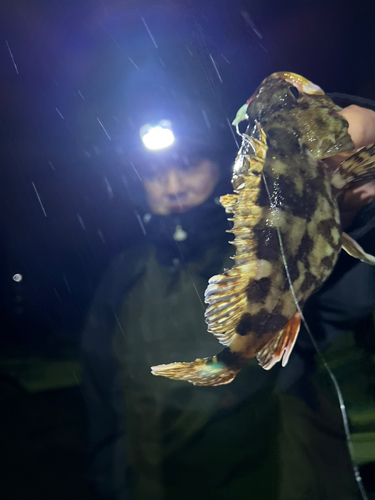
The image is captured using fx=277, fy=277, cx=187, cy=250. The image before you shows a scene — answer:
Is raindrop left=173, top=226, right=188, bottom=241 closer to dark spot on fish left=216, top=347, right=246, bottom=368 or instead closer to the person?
the person

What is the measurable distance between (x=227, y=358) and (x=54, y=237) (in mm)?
576

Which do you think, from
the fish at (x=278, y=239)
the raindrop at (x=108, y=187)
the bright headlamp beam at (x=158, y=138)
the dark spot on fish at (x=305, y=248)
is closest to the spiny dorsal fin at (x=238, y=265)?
the fish at (x=278, y=239)

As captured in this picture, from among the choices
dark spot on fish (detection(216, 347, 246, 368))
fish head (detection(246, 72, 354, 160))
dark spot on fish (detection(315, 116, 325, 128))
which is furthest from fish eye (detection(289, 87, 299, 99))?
dark spot on fish (detection(216, 347, 246, 368))

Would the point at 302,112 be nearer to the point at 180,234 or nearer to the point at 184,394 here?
the point at 180,234

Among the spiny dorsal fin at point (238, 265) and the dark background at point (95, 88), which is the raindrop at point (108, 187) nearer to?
the dark background at point (95, 88)

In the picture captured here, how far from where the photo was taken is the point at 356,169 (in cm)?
62

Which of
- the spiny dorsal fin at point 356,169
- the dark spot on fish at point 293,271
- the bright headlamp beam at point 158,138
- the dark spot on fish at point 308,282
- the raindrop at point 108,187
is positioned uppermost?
the bright headlamp beam at point 158,138

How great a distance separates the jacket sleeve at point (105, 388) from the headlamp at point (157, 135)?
11.6 inches

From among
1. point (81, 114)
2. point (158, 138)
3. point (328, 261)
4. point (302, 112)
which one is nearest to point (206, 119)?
point (158, 138)

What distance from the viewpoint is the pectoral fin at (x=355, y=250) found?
63 centimetres

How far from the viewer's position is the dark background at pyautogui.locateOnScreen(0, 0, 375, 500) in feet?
2.42

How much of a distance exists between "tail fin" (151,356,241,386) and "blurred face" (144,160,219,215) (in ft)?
1.21

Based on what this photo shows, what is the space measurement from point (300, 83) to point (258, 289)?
548 millimetres

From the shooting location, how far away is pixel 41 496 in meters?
0.74
